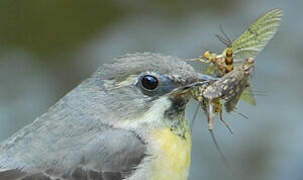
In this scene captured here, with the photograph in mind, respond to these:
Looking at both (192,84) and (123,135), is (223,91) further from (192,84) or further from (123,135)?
(123,135)

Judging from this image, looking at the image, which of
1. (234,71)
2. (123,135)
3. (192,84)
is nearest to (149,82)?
(192,84)

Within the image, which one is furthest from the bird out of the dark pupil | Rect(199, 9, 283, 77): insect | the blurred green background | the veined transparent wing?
the blurred green background

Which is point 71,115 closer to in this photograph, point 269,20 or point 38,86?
point 269,20

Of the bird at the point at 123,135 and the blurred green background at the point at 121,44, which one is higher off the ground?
the blurred green background at the point at 121,44

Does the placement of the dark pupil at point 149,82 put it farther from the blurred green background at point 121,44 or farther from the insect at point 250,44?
the blurred green background at point 121,44

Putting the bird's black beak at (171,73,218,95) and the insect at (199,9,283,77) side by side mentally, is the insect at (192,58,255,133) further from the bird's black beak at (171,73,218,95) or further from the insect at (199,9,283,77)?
the insect at (199,9,283,77)

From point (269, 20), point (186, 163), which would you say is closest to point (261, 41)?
point (269, 20)

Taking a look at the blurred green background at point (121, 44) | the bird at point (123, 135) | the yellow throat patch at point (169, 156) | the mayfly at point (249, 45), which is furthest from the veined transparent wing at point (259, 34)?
the blurred green background at point (121, 44)

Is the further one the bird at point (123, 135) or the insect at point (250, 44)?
the insect at point (250, 44)
